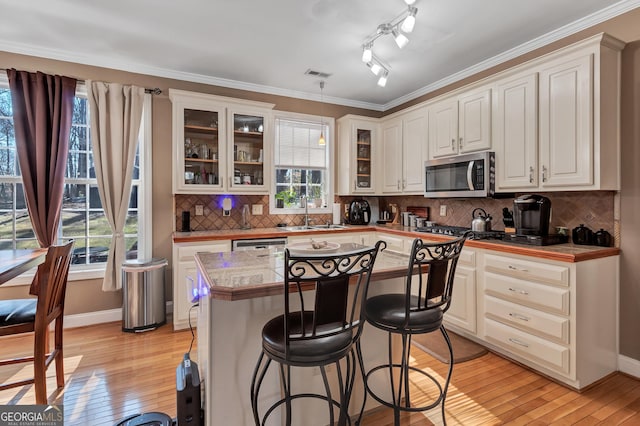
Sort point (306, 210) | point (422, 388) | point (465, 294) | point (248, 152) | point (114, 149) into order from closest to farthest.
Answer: point (422, 388) → point (465, 294) → point (114, 149) → point (248, 152) → point (306, 210)

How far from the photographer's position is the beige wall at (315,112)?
7.88 ft

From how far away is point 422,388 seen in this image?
2.23 meters

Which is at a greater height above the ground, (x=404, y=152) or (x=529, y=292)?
(x=404, y=152)

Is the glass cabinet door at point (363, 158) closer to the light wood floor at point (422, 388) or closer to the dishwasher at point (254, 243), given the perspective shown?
the dishwasher at point (254, 243)

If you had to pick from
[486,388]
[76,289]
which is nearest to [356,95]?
[486,388]

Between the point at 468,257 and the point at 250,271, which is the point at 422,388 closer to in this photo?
the point at 468,257

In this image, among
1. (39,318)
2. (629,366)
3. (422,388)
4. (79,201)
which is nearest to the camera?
(39,318)

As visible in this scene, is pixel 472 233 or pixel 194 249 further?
pixel 194 249

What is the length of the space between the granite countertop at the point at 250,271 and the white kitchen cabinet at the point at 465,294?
3.85ft

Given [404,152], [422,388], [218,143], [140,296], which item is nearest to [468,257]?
[422,388]

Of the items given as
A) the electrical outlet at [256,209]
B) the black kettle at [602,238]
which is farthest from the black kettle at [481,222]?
the electrical outlet at [256,209]

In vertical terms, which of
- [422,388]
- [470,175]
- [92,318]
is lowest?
[422,388]

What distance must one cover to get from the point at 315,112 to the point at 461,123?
201 cm

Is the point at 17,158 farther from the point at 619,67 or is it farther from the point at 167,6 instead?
the point at 619,67
